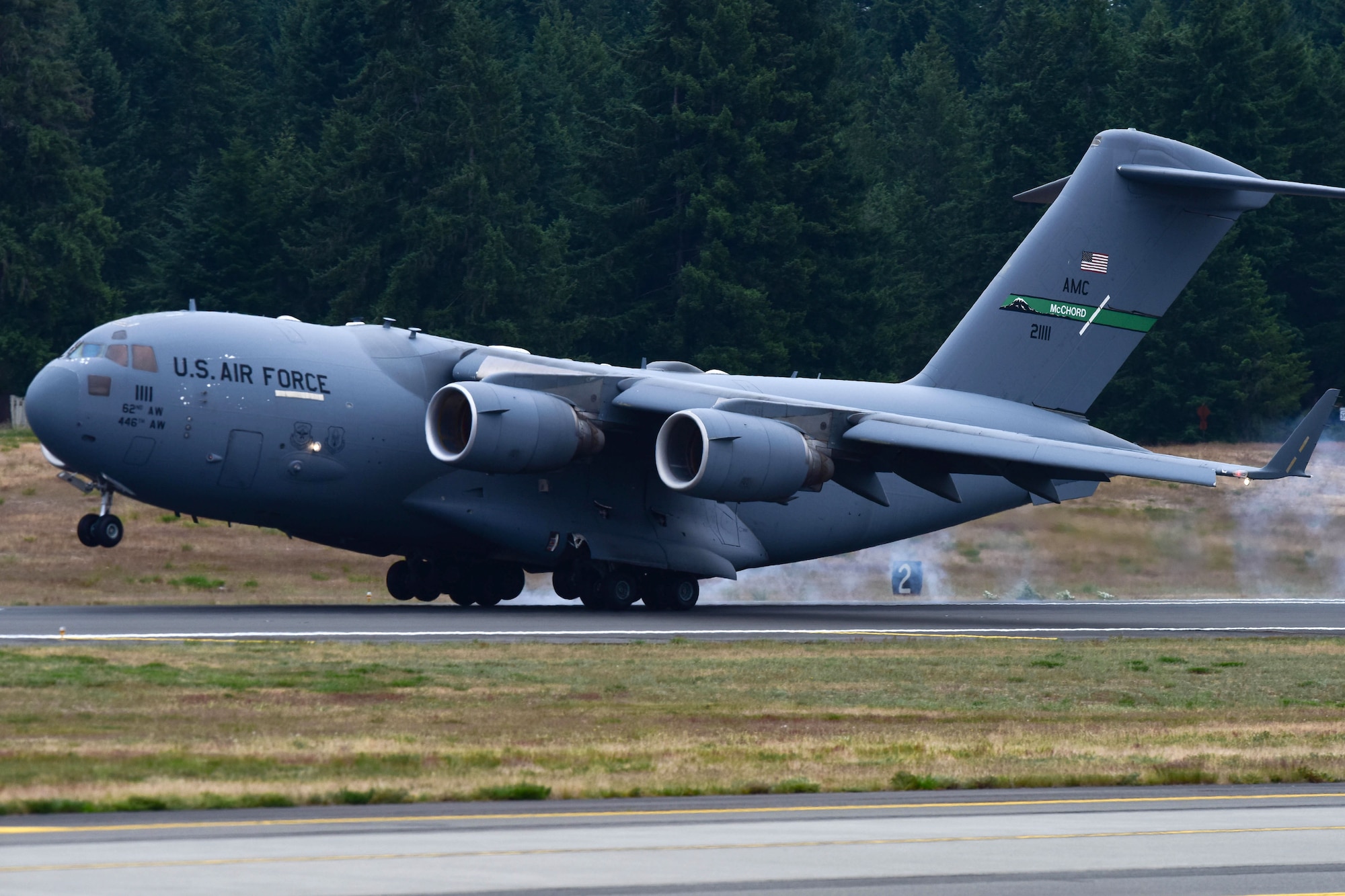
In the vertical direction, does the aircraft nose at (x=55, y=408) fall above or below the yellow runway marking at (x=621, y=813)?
above

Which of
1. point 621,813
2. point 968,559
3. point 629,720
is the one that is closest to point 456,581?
point 968,559

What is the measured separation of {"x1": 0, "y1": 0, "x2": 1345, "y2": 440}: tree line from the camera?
5978 cm

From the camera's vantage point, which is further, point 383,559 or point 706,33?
point 706,33

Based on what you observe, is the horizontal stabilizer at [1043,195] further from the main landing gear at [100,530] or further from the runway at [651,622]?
the main landing gear at [100,530]

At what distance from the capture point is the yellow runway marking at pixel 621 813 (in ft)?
32.4

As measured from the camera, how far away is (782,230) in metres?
61.4

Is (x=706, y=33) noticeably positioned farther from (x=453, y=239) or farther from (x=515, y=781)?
(x=515, y=781)

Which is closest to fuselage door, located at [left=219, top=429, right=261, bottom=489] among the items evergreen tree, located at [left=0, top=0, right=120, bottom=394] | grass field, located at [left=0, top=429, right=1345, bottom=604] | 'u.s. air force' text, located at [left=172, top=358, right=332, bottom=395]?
'u.s. air force' text, located at [left=172, top=358, right=332, bottom=395]

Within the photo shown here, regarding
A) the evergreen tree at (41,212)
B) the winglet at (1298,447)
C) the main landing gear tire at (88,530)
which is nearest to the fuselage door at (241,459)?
the main landing gear tire at (88,530)

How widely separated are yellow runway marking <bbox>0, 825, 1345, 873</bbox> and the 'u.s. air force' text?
1616 centimetres

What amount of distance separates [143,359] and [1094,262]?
15.0 m

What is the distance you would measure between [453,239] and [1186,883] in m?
52.5

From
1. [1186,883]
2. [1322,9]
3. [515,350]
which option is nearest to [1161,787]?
[1186,883]

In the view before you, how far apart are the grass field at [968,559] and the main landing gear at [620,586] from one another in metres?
3.60
